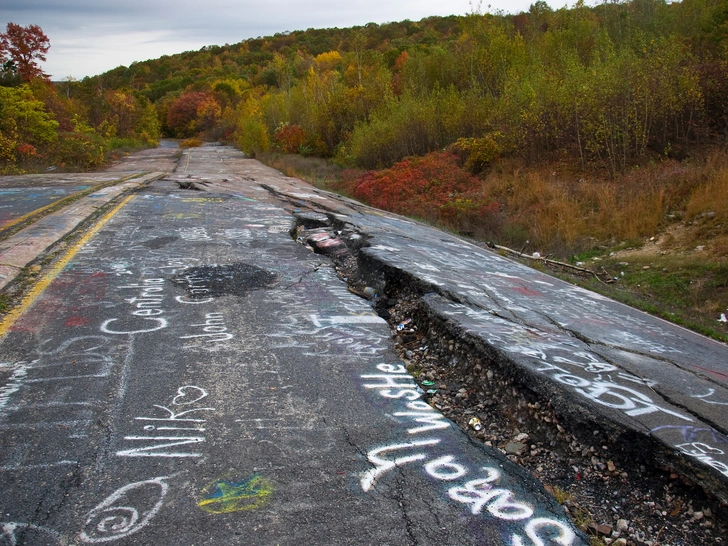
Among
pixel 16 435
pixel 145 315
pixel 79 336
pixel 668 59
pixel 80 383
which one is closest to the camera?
pixel 16 435

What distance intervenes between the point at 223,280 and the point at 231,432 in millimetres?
3325

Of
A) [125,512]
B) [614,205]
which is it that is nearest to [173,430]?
[125,512]

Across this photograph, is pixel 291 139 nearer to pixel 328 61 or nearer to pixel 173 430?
pixel 173 430

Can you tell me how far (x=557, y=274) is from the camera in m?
10.9

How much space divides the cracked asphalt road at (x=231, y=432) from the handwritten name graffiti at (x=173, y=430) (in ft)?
0.04

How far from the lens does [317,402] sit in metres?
3.63

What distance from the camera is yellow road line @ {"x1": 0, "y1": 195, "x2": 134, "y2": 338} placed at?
4.82m

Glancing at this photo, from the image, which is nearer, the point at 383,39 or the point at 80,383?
the point at 80,383

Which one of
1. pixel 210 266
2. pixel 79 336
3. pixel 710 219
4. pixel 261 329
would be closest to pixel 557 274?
pixel 710 219

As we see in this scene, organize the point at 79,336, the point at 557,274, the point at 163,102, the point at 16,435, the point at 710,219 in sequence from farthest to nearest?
the point at 163,102
the point at 710,219
the point at 557,274
the point at 79,336
the point at 16,435

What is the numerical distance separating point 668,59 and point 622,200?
5224 mm

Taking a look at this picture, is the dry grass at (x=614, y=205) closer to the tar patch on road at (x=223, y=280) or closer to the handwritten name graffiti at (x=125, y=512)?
the tar patch on road at (x=223, y=280)

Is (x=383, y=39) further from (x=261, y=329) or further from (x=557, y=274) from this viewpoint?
(x=261, y=329)

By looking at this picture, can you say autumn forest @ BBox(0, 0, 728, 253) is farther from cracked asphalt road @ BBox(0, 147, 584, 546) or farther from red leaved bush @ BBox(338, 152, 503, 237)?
cracked asphalt road @ BBox(0, 147, 584, 546)
